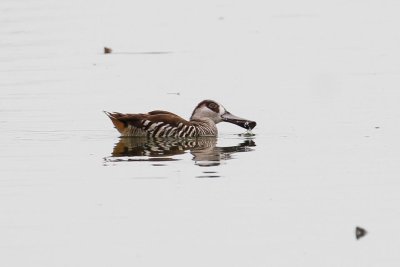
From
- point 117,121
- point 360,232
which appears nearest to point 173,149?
point 117,121

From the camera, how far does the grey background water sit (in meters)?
11.6

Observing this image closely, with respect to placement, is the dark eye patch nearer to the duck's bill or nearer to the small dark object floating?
the duck's bill

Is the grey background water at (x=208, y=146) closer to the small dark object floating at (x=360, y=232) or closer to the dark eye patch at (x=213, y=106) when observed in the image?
the small dark object floating at (x=360, y=232)

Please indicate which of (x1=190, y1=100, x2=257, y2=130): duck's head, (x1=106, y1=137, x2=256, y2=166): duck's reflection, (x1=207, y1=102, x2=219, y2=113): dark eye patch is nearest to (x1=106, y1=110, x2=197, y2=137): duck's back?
(x1=106, y1=137, x2=256, y2=166): duck's reflection

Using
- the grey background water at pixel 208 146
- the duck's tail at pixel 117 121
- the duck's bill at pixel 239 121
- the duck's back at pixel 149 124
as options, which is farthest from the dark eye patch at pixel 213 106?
the duck's tail at pixel 117 121

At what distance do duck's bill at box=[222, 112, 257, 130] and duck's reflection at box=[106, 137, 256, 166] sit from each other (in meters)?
0.42

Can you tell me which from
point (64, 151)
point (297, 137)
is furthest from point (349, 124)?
point (64, 151)

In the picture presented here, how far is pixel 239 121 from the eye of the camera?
1888 cm

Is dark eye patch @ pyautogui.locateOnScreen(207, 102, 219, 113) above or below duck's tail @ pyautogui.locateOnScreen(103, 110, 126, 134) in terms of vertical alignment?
above

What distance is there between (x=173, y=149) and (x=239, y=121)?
6.28 feet

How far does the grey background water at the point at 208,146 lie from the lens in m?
11.6

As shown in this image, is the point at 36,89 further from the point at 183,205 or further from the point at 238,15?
the point at 238,15

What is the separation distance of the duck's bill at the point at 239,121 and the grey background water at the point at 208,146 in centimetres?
17

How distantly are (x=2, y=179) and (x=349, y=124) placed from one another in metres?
6.04
